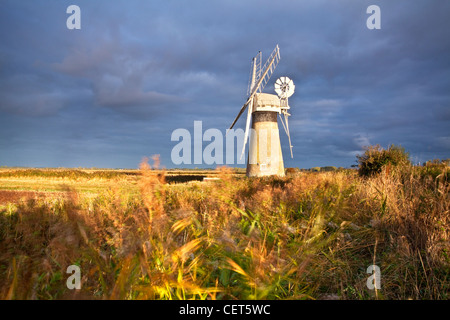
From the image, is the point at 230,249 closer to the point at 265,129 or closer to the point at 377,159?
the point at 377,159

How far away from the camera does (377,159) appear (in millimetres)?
13336

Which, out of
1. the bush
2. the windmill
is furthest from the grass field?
the windmill

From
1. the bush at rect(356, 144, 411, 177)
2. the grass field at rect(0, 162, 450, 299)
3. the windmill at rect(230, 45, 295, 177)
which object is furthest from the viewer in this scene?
the windmill at rect(230, 45, 295, 177)

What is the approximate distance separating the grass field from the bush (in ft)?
20.2

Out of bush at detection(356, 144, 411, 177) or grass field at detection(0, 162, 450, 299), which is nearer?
grass field at detection(0, 162, 450, 299)

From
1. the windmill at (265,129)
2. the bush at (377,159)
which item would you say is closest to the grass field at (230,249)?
the bush at (377,159)

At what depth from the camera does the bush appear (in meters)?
13.2

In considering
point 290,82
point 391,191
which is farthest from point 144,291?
point 290,82

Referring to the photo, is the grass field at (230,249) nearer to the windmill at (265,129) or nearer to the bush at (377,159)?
the bush at (377,159)

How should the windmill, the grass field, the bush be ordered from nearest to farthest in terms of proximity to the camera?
the grass field < the bush < the windmill

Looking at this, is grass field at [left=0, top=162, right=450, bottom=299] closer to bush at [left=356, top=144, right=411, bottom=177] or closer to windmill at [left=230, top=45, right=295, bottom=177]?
bush at [left=356, top=144, right=411, bottom=177]

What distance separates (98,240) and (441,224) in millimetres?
5865

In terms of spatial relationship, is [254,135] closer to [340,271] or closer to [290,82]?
[290,82]
